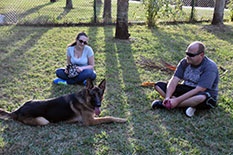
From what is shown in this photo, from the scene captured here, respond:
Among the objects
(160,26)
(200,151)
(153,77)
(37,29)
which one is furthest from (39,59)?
(160,26)

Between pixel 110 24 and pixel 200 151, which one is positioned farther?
pixel 110 24

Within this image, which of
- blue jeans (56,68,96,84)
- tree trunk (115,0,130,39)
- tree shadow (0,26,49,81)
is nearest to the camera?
blue jeans (56,68,96,84)

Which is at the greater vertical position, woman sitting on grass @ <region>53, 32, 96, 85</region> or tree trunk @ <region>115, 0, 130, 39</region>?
tree trunk @ <region>115, 0, 130, 39</region>

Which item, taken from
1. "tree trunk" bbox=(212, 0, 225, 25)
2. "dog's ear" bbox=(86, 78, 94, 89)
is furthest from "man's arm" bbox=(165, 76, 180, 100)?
"tree trunk" bbox=(212, 0, 225, 25)

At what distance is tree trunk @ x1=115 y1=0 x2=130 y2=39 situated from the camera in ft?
29.2

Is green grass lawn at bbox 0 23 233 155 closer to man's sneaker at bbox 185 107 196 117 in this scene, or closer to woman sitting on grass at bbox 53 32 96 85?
man's sneaker at bbox 185 107 196 117

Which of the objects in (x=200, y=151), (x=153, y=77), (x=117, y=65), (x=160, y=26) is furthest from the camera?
(x=160, y=26)

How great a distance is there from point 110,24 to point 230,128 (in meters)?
9.32

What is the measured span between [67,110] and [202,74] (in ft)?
7.92

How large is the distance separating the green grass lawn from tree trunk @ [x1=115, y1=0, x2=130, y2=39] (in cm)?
35

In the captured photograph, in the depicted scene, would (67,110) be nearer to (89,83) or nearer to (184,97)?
(89,83)

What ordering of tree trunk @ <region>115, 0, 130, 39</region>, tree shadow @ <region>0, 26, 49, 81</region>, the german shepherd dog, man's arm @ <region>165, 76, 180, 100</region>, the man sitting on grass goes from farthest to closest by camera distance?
tree trunk @ <region>115, 0, 130, 39</region> → tree shadow @ <region>0, 26, 49, 81</region> → man's arm @ <region>165, 76, 180, 100</region> → the man sitting on grass → the german shepherd dog

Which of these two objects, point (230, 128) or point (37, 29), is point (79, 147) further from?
point (37, 29)

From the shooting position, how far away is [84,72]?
528cm
